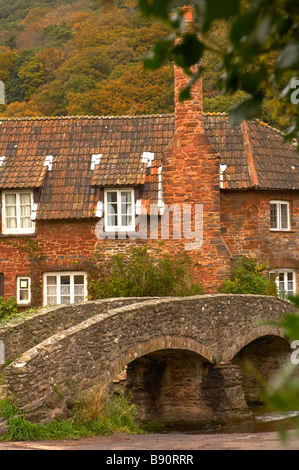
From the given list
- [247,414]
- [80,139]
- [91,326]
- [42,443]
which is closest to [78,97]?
[80,139]

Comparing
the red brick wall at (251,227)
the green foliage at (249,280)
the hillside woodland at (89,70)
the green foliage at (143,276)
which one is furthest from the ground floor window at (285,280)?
the hillside woodland at (89,70)

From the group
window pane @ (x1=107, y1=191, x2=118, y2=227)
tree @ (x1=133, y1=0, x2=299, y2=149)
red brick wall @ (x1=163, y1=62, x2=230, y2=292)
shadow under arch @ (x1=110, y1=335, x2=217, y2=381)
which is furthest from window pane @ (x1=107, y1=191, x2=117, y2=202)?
tree @ (x1=133, y1=0, x2=299, y2=149)

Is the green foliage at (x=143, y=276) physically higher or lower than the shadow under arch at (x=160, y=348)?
higher

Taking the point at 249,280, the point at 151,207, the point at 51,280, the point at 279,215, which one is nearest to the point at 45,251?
the point at 51,280

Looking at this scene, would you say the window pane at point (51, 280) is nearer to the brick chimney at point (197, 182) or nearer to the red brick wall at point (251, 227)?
the brick chimney at point (197, 182)

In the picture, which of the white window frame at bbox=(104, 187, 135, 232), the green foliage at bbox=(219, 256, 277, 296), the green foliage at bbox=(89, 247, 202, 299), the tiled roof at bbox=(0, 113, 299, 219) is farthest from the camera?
the tiled roof at bbox=(0, 113, 299, 219)

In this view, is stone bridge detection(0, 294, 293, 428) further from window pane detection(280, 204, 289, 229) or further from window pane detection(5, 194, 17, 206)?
window pane detection(5, 194, 17, 206)

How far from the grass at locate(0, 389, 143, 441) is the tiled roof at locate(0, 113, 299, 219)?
10.8 meters

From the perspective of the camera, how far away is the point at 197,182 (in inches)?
992

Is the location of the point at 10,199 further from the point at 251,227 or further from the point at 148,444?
the point at 148,444

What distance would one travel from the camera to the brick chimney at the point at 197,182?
24.6 meters

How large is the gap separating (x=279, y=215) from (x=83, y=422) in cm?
1433

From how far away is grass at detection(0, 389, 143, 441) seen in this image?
1227 cm

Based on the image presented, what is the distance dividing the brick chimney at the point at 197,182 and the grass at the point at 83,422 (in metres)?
9.51
